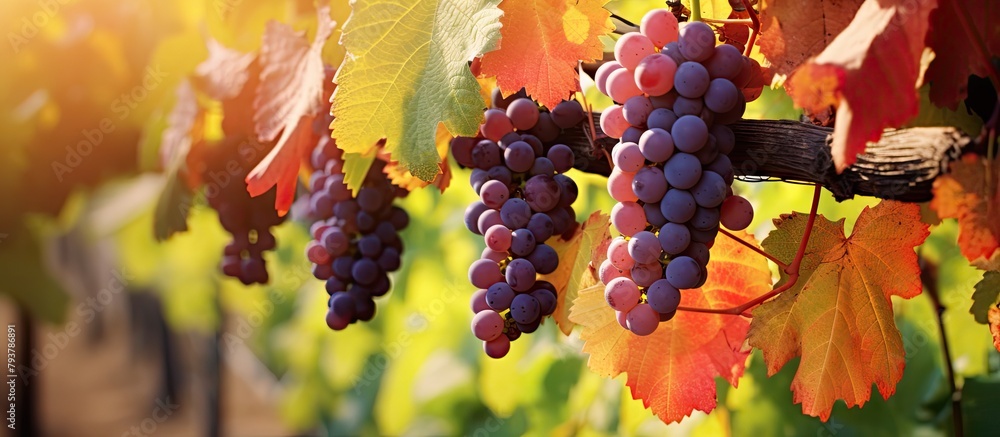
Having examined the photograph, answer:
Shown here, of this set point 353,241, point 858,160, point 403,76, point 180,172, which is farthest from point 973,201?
point 180,172

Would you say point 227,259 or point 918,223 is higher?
point 918,223

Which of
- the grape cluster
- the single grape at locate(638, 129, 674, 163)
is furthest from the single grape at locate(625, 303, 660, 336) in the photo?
the grape cluster

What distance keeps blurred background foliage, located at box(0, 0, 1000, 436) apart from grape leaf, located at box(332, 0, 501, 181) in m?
0.28

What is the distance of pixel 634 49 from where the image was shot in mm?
537

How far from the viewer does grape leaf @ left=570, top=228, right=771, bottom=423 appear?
0.64 metres

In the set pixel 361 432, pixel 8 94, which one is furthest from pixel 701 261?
pixel 361 432

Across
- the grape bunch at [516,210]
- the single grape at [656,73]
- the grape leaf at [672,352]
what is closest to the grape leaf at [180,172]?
the grape bunch at [516,210]

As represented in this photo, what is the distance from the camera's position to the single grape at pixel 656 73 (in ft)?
1.68

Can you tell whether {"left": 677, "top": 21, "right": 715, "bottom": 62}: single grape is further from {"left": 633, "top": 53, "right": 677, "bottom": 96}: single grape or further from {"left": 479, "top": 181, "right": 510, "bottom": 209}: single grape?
{"left": 479, "top": 181, "right": 510, "bottom": 209}: single grape

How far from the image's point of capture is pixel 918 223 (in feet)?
2.00

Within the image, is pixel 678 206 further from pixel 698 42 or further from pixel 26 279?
pixel 26 279

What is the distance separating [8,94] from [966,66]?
77.4 inches

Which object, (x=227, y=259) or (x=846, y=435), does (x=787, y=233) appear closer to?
(x=846, y=435)

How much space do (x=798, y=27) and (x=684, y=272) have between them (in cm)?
18
